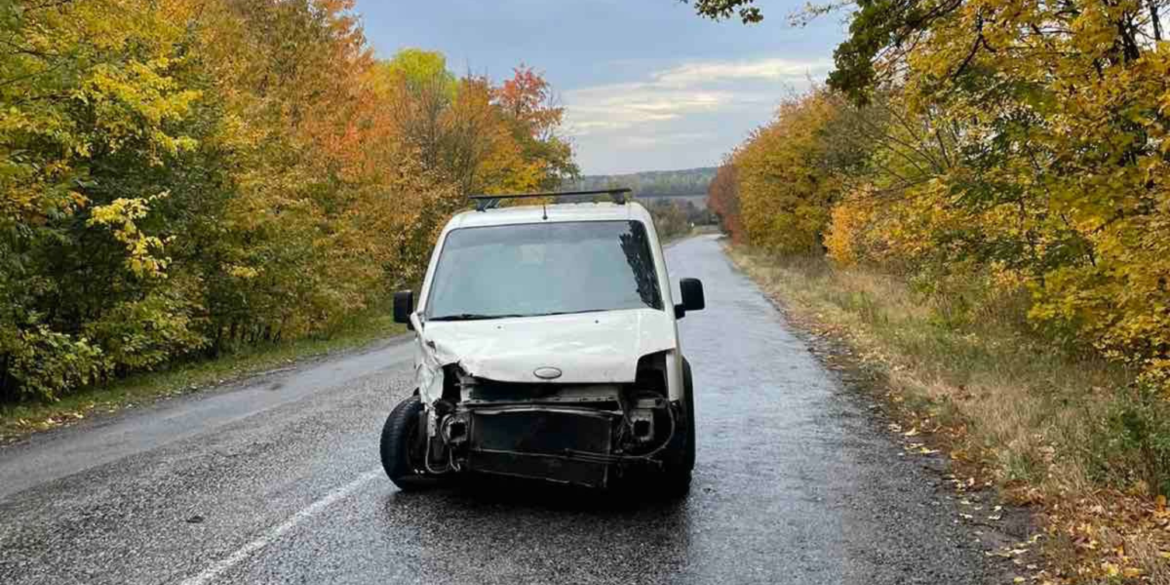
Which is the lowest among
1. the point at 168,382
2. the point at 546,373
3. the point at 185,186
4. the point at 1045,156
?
the point at 168,382

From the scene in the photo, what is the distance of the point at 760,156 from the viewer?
4275cm

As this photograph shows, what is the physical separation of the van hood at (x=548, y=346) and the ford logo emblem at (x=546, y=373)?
0.04 ft

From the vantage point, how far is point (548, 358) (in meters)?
5.58

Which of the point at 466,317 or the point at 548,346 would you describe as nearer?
the point at 548,346

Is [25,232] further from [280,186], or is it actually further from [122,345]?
[280,186]

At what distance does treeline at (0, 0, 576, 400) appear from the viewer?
1078 cm

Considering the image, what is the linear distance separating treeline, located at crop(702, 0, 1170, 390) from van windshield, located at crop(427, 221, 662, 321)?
3537mm

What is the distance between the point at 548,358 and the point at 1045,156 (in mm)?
6979

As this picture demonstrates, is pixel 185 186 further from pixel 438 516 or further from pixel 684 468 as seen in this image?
pixel 684 468

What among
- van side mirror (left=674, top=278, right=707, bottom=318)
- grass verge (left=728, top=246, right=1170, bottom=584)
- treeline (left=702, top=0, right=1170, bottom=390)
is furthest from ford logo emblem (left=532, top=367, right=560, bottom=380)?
treeline (left=702, top=0, right=1170, bottom=390)

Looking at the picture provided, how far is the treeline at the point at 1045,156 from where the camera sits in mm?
7148

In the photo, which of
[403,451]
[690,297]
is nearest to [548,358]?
[403,451]

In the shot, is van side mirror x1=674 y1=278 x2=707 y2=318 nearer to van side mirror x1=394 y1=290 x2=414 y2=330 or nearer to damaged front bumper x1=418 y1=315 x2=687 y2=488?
damaged front bumper x1=418 y1=315 x2=687 y2=488

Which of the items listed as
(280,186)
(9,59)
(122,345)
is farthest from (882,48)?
(280,186)
